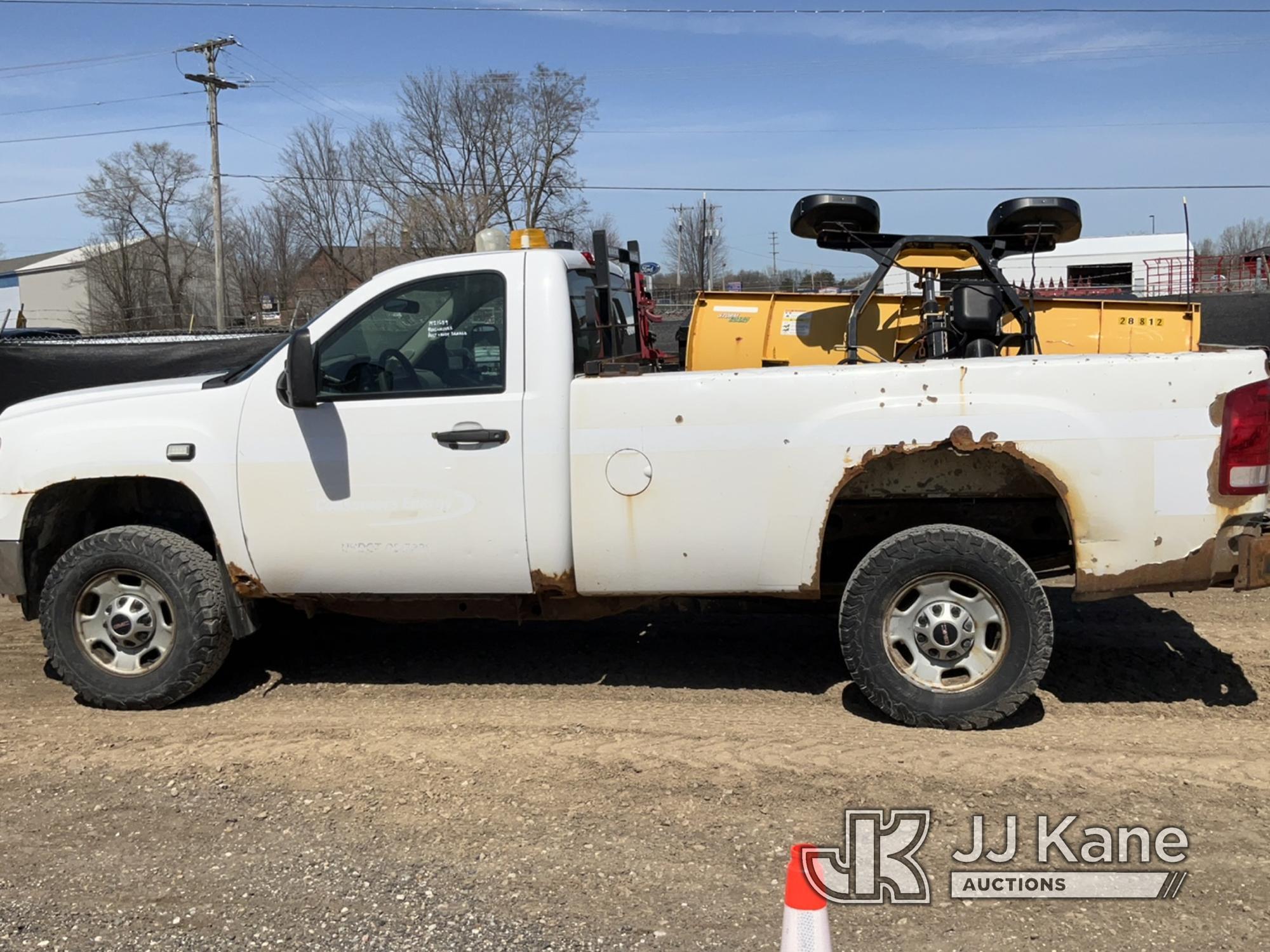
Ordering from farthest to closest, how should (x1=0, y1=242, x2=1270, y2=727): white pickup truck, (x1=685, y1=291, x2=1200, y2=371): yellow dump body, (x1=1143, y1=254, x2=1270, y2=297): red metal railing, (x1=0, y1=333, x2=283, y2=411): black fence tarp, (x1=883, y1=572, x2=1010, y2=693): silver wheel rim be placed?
(x1=1143, y1=254, x2=1270, y2=297): red metal railing
(x1=0, y1=333, x2=283, y2=411): black fence tarp
(x1=685, y1=291, x2=1200, y2=371): yellow dump body
(x1=883, y1=572, x2=1010, y2=693): silver wheel rim
(x1=0, y1=242, x2=1270, y2=727): white pickup truck

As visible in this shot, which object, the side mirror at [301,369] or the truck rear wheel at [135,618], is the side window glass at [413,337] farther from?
the truck rear wheel at [135,618]

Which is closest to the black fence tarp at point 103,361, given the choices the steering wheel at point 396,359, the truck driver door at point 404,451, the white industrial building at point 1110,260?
the truck driver door at point 404,451

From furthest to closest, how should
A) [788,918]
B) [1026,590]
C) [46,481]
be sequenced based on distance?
[46,481], [1026,590], [788,918]

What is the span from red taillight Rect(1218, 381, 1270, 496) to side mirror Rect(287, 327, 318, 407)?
372 centimetres

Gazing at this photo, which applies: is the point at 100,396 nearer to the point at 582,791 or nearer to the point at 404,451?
the point at 404,451

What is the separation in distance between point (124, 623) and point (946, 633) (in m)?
3.72

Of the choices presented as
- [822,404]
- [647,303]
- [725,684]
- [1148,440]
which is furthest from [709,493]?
[647,303]

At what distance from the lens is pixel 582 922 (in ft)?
10.8

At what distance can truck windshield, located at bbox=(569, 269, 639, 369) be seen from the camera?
196 inches

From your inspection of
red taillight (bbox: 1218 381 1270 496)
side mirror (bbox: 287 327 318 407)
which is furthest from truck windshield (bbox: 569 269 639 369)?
red taillight (bbox: 1218 381 1270 496)

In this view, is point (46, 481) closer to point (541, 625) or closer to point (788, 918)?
point (541, 625)

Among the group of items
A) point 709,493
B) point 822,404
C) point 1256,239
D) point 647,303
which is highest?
point 1256,239

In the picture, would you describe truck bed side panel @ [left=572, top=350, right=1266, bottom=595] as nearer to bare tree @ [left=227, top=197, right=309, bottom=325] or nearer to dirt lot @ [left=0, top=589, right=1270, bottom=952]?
dirt lot @ [left=0, top=589, right=1270, bottom=952]

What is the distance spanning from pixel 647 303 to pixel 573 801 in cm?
327
